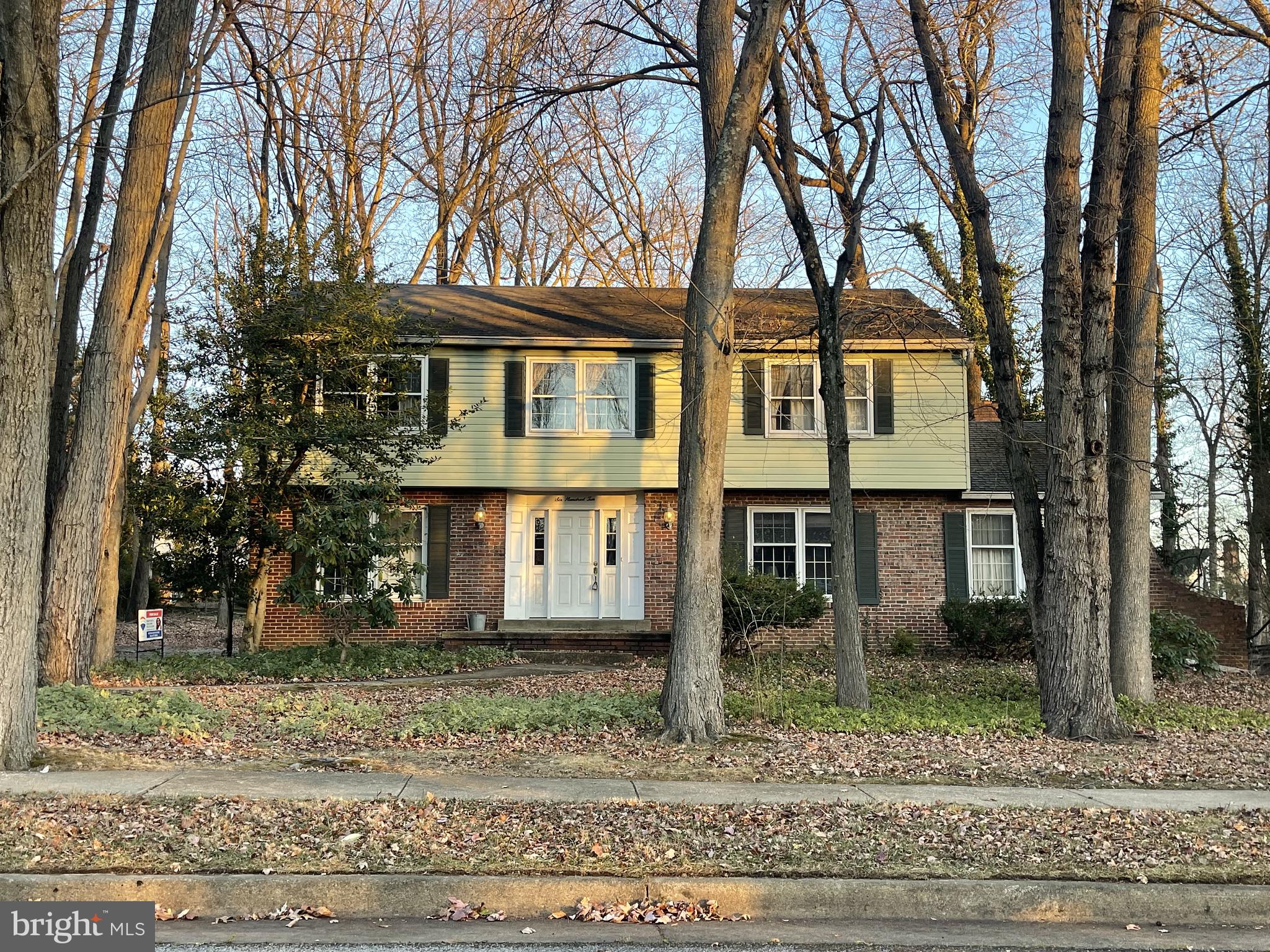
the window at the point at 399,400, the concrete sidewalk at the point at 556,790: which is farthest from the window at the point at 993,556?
the concrete sidewalk at the point at 556,790

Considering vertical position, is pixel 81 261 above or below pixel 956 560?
above

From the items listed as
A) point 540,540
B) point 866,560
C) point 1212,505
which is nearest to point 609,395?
point 540,540

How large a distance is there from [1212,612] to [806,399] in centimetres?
895

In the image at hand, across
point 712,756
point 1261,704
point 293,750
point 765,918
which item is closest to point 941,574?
point 1261,704

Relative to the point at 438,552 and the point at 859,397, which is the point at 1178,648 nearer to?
the point at 859,397

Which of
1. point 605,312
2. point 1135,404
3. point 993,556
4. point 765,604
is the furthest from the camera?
point 605,312

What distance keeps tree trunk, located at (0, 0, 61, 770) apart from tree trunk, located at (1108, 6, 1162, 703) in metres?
11.4

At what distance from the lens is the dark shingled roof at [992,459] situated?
19.3 metres

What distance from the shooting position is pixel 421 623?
18.8m

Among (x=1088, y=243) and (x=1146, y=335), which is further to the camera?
(x=1146, y=335)

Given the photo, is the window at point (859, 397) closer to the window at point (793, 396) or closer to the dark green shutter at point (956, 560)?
the window at point (793, 396)

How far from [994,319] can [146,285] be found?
34.7 feet

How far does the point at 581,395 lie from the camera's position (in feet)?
62.4

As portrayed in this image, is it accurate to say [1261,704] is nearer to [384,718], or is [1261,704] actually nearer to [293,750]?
[384,718]
